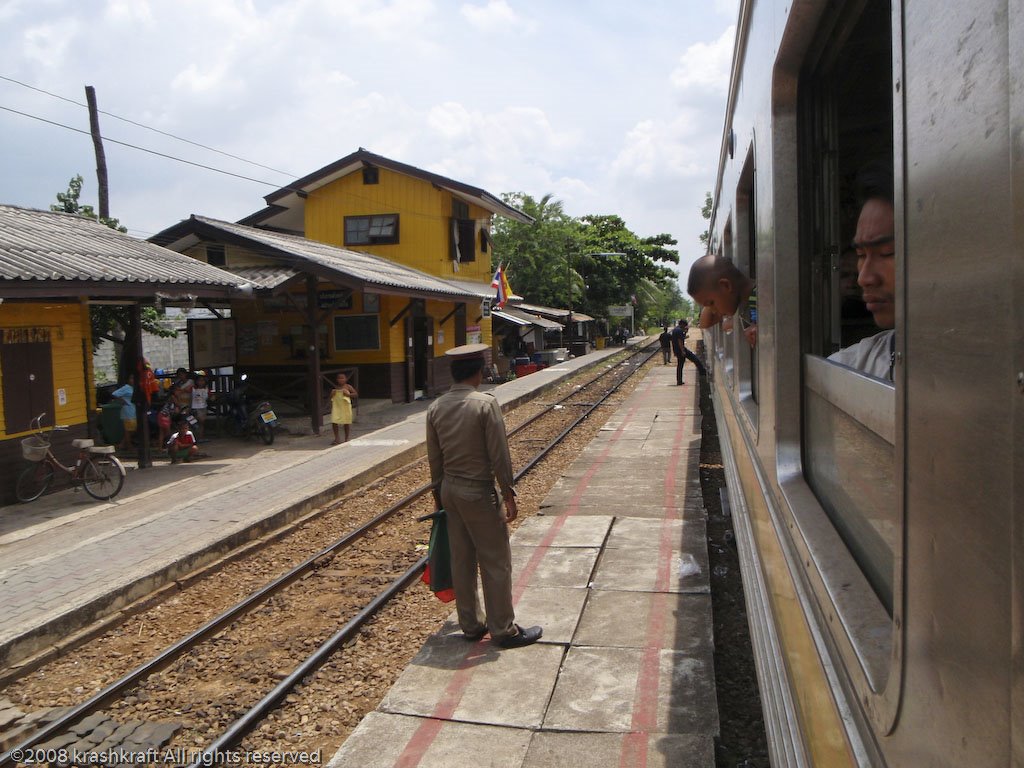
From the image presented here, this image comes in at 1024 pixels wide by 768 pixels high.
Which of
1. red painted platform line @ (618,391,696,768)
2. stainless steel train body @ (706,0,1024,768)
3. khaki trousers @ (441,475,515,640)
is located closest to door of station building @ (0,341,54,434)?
khaki trousers @ (441,475,515,640)

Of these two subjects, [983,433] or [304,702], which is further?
[304,702]

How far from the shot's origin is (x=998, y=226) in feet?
2.62

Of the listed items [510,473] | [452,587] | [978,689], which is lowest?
[452,587]

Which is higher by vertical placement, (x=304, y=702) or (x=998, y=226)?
(x=998, y=226)

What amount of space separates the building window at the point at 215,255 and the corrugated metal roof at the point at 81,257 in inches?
98.1

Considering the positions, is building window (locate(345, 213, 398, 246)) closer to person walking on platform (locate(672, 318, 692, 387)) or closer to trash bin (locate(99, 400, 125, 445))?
person walking on platform (locate(672, 318, 692, 387))

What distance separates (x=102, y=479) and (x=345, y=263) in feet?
27.4

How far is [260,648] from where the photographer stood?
16.6ft

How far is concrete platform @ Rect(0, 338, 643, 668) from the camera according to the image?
5.58 metres

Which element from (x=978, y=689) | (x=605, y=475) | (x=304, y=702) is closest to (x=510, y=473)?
(x=304, y=702)

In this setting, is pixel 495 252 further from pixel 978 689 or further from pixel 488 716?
pixel 978 689

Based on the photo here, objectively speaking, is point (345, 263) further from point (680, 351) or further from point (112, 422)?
point (680, 351)

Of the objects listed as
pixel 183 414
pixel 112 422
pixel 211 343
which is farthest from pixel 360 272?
pixel 112 422

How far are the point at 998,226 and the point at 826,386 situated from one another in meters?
1.08
